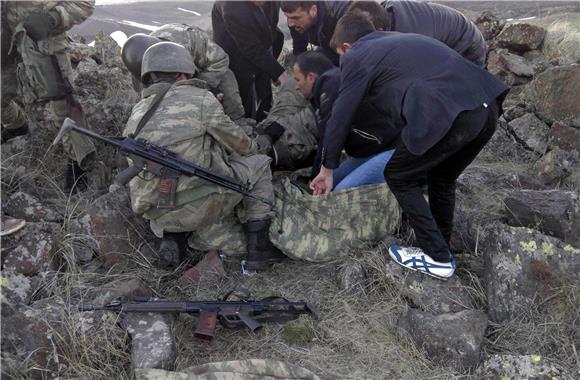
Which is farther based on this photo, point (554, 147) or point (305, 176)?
point (554, 147)

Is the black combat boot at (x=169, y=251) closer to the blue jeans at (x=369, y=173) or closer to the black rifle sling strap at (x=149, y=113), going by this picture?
the black rifle sling strap at (x=149, y=113)

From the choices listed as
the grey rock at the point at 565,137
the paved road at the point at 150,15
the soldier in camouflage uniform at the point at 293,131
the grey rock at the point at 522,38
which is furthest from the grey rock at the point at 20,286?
the paved road at the point at 150,15

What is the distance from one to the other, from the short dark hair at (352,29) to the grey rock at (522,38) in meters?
3.73

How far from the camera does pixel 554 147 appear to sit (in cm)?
469

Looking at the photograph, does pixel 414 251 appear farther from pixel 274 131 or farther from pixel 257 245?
pixel 274 131

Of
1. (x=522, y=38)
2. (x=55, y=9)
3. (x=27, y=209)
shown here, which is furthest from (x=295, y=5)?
(x=522, y=38)

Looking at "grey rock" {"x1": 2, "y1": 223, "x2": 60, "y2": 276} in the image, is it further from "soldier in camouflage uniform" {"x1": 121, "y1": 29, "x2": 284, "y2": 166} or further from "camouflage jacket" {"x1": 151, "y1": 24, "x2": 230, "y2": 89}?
"camouflage jacket" {"x1": 151, "y1": 24, "x2": 230, "y2": 89}

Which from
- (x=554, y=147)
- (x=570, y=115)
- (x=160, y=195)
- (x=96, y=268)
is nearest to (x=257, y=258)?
(x=160, y=195)

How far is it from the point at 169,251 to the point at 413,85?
1.97 meters

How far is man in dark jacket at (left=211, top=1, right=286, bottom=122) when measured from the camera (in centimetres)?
436

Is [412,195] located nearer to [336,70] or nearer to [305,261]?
[305,261]

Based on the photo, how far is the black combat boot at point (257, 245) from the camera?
11.6 ft

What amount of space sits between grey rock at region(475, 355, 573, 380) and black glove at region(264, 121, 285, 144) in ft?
7.57

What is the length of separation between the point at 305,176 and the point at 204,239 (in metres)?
1.07
